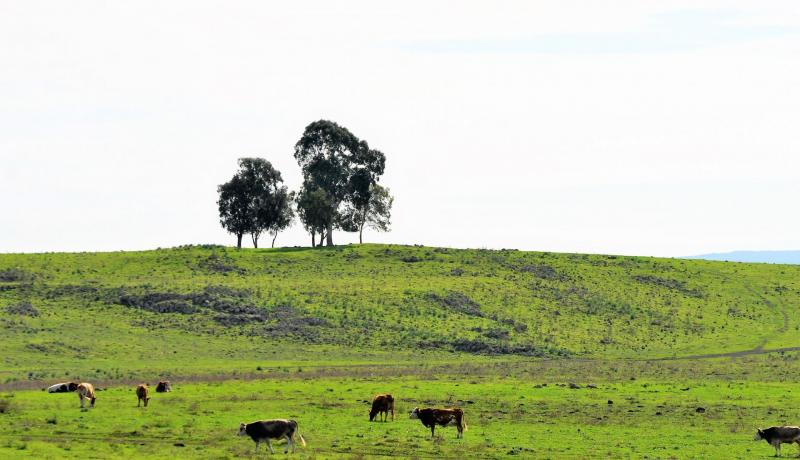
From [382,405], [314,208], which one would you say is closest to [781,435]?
[382,405]

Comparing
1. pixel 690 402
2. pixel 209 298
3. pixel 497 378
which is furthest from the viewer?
pixel 209 298

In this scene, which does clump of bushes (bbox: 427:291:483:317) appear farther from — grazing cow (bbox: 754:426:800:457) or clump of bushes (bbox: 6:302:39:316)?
grazing cow (bbox: 754:426:800:457)

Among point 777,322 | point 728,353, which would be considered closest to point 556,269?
point 777,322

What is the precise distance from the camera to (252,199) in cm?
15000

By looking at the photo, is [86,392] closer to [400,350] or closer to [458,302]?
[400,350]

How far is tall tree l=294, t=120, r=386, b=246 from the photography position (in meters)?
144

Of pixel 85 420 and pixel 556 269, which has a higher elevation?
pixel 556 269

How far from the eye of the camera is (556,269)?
450 feet

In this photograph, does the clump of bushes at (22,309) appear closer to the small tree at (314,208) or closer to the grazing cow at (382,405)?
the small tree at (314,208)

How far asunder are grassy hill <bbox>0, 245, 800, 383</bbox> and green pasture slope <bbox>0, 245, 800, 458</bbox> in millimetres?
363

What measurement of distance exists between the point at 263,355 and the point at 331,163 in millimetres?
55881

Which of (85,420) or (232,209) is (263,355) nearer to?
(85,420)

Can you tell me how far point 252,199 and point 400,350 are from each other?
57.7 metres

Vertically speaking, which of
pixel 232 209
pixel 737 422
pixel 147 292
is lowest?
pixel 737 422
